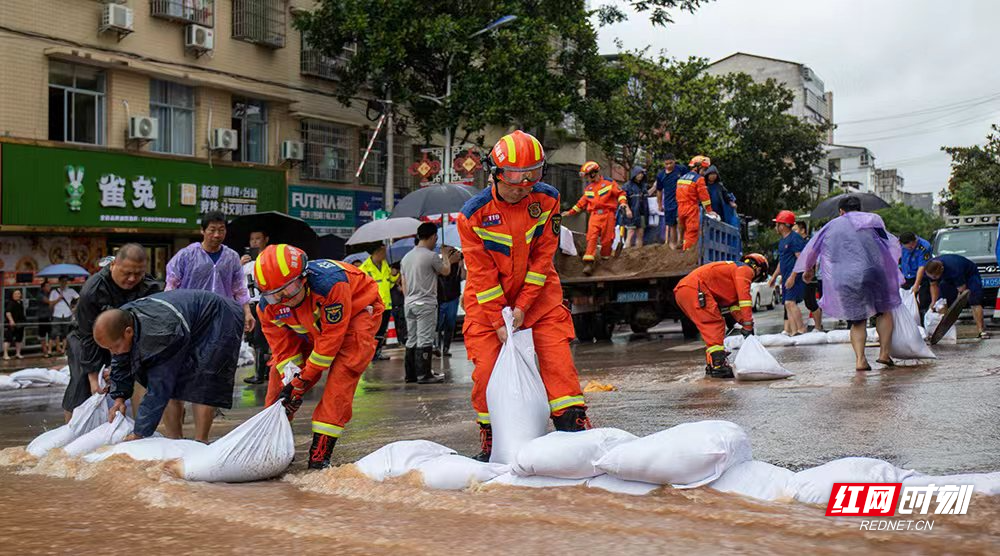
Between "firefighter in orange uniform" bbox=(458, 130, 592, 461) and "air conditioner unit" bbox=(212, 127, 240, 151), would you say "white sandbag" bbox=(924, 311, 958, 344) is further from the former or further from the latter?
"air conditioner unit" bbox=(212, 127, 240, 151)

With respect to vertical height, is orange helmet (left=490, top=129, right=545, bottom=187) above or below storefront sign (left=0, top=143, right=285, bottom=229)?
below

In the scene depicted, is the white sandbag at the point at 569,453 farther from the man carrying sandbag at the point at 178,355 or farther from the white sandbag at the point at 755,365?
the white sandbag at the point at 755,365

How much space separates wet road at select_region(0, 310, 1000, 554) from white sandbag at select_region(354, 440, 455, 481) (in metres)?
0.08

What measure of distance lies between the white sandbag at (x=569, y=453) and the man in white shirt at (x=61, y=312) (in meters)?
13.8

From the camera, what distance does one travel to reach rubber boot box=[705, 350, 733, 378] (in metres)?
8.20

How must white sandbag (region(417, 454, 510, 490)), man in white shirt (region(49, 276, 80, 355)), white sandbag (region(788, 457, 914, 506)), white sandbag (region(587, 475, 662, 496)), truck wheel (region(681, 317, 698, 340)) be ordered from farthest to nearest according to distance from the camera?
man in white shirt (region(49, 276, 80, 355)) → truck wheel (region(681, 317, 698, 340)) → white sandbag (region(417, 454, 510, 490)) → white sandbag (region(587, 475, 662, 496)) → white sandbag (region(788, 457, 914, 506))

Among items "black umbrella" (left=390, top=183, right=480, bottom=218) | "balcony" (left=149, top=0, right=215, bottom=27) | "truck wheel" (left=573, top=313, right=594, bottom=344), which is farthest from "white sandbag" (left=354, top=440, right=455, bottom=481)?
"balcony" (left=149, top=0, right=215, bottom=27)

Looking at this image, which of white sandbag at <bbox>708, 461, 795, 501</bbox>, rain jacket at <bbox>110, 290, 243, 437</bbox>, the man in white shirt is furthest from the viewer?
the man in white shirt

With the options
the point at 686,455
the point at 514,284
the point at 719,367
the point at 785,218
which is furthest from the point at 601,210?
the point at 686,455

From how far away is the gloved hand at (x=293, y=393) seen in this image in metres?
4.86

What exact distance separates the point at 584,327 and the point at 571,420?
941 centimetres

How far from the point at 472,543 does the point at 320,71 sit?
21.1 m

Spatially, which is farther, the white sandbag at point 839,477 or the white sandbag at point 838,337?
the white sandbag at point 838,337

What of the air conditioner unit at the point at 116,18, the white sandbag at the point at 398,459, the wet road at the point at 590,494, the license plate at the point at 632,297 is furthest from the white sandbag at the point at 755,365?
the air conditioner unit at the point at 116,18
